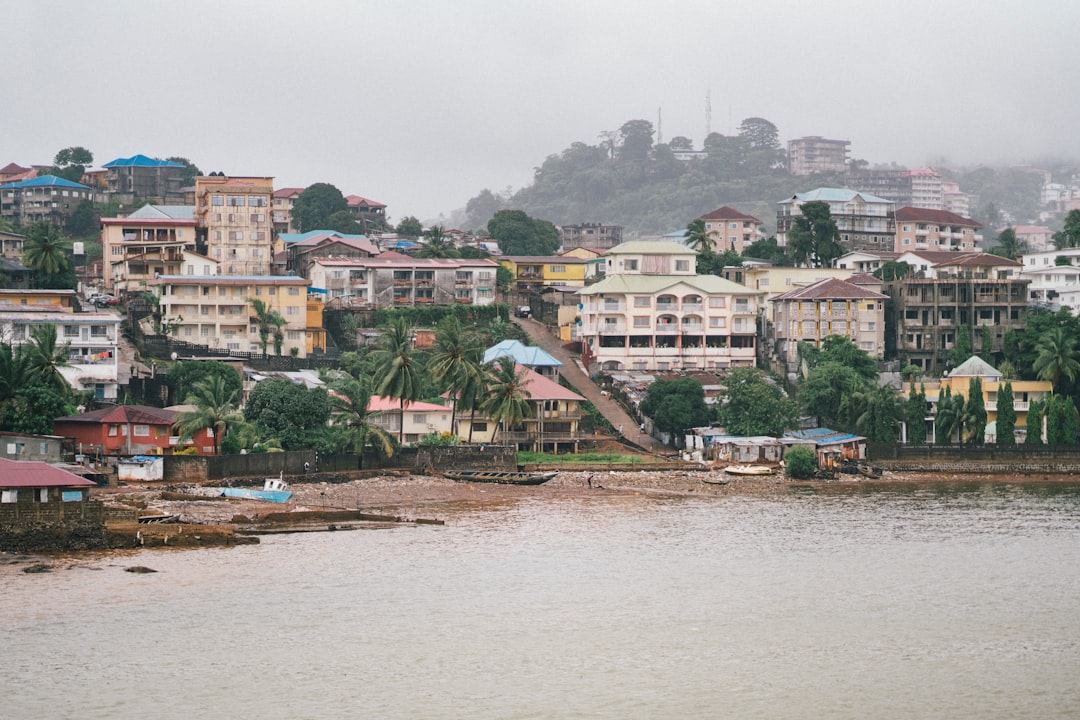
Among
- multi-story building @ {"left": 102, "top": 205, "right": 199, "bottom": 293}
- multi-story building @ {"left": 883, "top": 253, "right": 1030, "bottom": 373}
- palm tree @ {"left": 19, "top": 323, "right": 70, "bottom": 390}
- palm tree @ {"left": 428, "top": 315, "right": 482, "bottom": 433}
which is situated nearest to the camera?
palm tree @ {"left": 19, "top": 323, "right": 70, "bottom": 390}

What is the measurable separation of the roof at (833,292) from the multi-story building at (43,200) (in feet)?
218

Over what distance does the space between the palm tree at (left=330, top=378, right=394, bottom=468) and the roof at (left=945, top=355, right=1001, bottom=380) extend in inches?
1406

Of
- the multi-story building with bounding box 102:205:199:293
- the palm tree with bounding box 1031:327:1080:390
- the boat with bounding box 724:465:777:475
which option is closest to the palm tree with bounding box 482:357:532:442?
the boat with bounding box 724:465:777:475

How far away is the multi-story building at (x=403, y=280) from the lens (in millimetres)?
100688

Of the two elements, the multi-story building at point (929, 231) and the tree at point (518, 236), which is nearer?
the tree at point (518, 236)

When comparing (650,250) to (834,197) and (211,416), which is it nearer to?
(834,197)

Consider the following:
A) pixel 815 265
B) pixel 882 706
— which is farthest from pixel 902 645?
pixel 815 265

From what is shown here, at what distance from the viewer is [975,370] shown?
85.9 m

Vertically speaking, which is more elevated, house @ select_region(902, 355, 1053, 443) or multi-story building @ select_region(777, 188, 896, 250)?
multi-story building @ select_region(777, 188, 896, 250)

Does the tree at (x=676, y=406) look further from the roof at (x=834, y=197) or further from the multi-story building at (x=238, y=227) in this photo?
the roof at (x=834, y=197)

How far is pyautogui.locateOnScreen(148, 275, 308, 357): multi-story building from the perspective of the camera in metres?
89.6

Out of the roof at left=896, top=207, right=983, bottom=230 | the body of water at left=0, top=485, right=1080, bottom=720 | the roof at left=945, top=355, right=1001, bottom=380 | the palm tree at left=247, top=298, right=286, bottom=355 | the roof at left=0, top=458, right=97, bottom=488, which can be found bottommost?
the body of water at left=0, top=485, right=1080, bottom=720

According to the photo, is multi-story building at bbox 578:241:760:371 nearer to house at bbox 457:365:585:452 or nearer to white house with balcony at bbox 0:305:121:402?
house at bbox 457:365:585:452

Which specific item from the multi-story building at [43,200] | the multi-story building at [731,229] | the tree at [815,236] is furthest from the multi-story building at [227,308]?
the multi-story building at [731,229]
